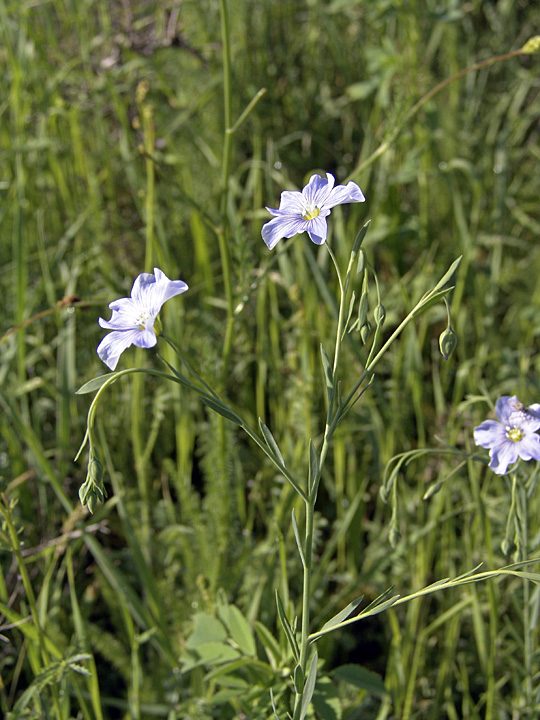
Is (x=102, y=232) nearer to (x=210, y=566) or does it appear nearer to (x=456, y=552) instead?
(x=210, y=566)

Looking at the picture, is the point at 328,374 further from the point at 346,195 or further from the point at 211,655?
the point at 211,655

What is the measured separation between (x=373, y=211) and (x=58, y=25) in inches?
79.3

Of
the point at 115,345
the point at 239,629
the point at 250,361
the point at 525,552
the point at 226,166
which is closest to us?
the point at 115,345

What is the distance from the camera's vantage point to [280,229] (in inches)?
33.7

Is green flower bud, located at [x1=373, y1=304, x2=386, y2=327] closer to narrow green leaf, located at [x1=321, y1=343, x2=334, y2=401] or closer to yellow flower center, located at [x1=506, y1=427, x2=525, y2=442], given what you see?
narrow green leaf, located at [x1=321, y1=343, x2=334, y2=401]

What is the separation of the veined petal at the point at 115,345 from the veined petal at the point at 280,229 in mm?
205

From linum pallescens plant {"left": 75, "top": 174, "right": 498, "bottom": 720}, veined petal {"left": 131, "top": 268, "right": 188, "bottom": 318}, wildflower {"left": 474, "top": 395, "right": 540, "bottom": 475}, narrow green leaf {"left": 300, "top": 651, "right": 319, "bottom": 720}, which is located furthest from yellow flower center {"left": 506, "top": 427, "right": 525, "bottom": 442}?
veined petal {"left": 131, "top": 268, "right": 188, "bottom": 318}

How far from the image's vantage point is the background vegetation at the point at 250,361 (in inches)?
54.5

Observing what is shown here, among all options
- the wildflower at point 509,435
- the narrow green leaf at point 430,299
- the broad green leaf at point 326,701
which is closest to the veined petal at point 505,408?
the wildflower at point 509,435

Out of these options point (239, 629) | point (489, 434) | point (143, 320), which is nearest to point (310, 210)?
point (143, 320)

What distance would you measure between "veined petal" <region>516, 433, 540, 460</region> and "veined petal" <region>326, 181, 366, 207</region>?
0.45m

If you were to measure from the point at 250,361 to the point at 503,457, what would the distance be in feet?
3.42

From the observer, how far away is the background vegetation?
1385 millimetres

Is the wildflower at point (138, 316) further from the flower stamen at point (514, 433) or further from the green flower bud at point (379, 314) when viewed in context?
the flower stamen at point (514, 433)
